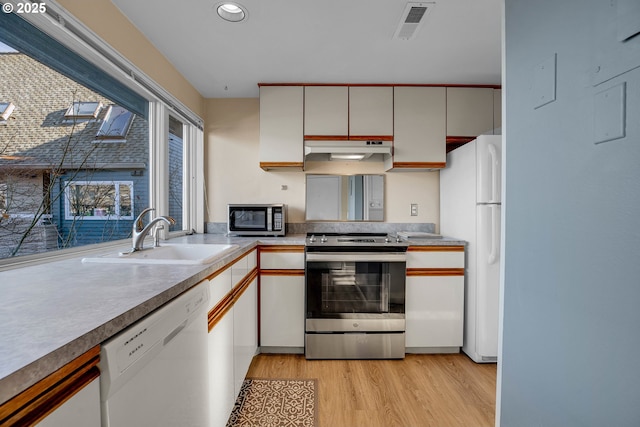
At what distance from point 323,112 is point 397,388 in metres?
2.27

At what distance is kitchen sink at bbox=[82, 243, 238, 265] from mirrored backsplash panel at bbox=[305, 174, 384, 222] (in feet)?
4.03

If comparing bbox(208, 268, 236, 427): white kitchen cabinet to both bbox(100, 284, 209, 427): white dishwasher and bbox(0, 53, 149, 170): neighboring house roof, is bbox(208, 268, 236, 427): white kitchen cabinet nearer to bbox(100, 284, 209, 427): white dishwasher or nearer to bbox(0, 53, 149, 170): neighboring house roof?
bbox(100, 284, 209, 427): white dishwasher

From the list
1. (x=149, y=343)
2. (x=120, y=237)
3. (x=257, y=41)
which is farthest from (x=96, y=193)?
(x=257, y=41)

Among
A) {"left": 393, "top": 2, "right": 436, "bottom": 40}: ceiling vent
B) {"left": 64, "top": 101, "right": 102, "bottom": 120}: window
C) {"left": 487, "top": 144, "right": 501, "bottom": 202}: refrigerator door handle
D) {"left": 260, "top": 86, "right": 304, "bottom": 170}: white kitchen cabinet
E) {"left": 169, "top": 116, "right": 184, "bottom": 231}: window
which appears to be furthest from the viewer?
{"left": 260, "top": 86, "right": 304, "bottom": 170}: white kitchen cabinet

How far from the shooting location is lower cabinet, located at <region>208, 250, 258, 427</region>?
4.31 ft

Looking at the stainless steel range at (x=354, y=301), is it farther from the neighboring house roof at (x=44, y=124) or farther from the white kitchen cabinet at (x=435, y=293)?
the neighboring house roof at (x=44, y=124)

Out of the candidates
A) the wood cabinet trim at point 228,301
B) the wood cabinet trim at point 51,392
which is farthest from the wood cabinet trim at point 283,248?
the wood cabinet trim at point 51,392

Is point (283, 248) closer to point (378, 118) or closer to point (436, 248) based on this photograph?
point (436, 248)

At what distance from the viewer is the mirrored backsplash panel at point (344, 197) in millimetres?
2918

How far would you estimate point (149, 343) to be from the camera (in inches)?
30.5

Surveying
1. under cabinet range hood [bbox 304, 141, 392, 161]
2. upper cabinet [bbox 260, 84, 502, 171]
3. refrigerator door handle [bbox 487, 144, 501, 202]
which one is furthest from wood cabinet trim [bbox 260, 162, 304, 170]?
refrigerator door handle [bbox 487, 144, 501, 202]

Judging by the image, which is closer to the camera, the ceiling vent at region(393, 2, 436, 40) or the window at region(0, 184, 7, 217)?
the window at region(0, 184, 7, 217)

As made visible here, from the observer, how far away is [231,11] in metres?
1.68

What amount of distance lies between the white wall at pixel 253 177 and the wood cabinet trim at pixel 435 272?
2.25 ft
